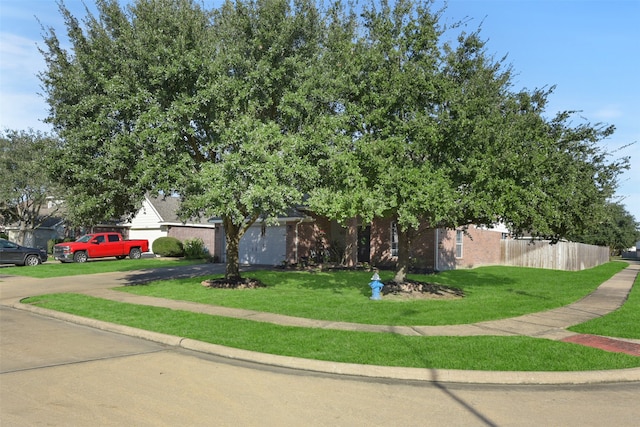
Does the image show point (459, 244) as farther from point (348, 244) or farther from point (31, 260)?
point (31, 260)

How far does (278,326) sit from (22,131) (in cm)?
3868

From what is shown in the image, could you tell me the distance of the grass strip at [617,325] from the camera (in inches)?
380

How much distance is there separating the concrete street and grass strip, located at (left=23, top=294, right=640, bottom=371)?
1.83ft

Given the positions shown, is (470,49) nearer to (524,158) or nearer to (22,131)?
(524,158)

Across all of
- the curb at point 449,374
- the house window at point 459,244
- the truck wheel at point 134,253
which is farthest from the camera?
the truck wheel at point 134,253

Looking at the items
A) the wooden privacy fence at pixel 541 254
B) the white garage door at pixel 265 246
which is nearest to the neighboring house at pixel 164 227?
the white garage door at pixel 265 246

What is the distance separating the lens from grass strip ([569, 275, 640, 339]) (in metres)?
9.66

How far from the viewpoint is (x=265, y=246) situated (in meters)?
27.8

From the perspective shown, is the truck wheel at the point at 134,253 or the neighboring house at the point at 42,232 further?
the neighboring house at the point at 42,232

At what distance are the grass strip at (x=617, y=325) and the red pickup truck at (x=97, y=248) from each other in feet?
94.6

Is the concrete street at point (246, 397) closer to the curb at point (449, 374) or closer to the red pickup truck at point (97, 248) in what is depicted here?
the curb at point (449, 374)

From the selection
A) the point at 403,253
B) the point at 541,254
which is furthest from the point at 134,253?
the point at 541,254

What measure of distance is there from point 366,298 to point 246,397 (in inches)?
339

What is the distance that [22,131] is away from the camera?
40.1 meters
